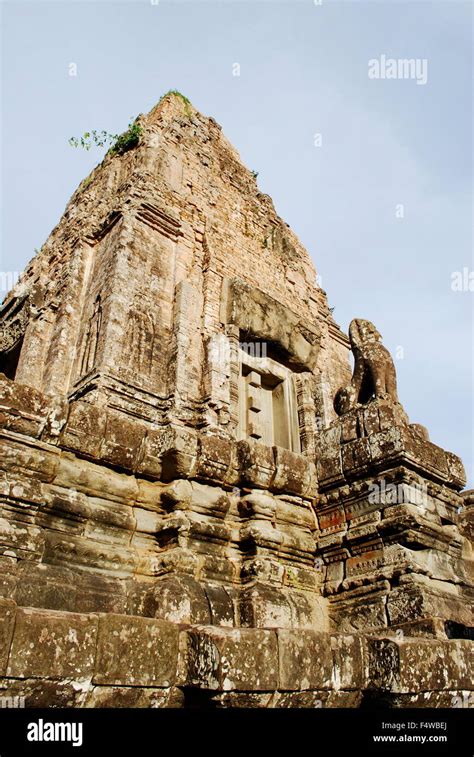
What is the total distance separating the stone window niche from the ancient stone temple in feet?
0.17

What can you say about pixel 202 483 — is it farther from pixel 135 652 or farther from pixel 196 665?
pixel 135 652

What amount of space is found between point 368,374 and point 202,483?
9.10 feet

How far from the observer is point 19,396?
181 inches

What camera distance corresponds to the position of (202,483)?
18.6 ft

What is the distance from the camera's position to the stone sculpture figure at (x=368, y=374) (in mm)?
7043

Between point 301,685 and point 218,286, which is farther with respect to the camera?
point 218,286

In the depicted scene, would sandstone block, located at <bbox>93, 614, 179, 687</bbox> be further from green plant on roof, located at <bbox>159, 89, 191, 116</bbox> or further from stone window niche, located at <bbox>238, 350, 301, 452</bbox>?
green plant on roof, located at <bbox>159, 89, 191, 116</bbox>

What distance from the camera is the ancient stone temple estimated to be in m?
2.85

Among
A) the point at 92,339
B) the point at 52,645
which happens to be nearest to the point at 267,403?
the point at 92,339
